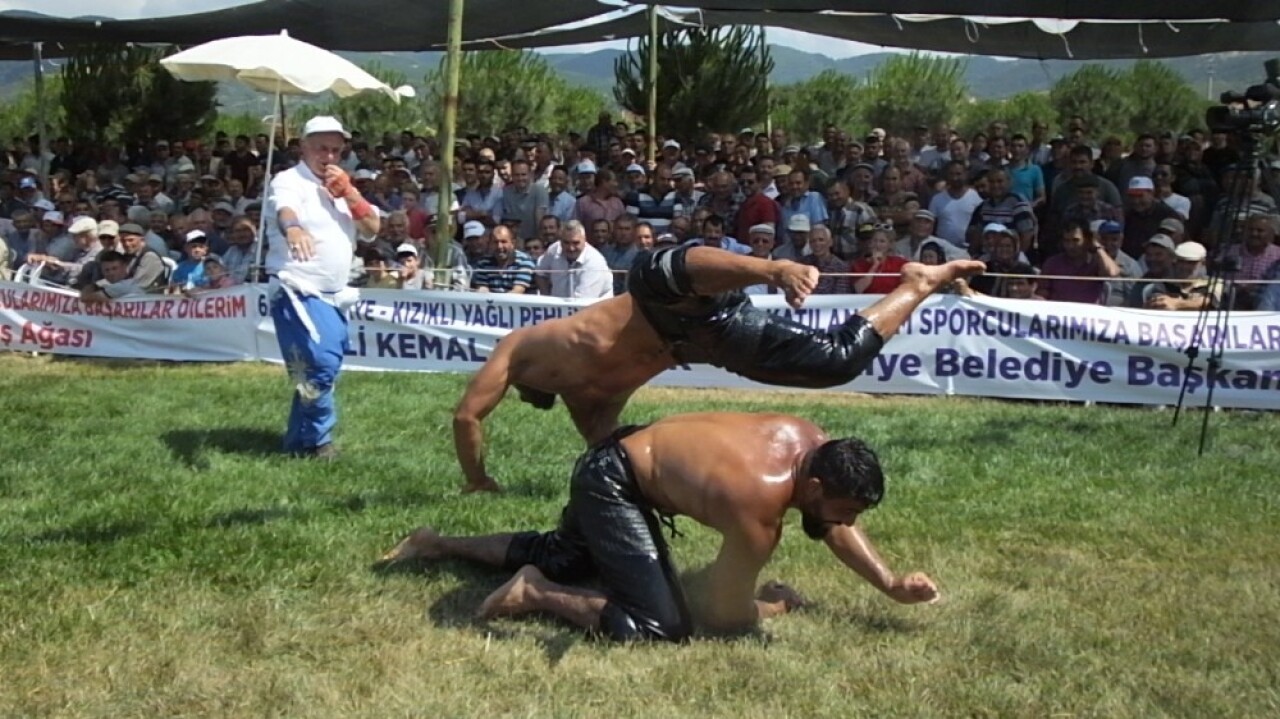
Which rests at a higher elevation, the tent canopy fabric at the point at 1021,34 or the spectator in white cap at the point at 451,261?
the tent canopy fabric at the point at 1021,34

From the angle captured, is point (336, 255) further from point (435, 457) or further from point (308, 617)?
point (308, 617)

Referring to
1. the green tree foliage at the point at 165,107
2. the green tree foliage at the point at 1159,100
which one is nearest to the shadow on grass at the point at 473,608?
the green tree foliage at the point at 165,107

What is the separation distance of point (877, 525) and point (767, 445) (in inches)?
71.3

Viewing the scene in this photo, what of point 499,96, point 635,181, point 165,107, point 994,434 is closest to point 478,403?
point 994,434

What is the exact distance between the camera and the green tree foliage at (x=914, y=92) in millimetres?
52125

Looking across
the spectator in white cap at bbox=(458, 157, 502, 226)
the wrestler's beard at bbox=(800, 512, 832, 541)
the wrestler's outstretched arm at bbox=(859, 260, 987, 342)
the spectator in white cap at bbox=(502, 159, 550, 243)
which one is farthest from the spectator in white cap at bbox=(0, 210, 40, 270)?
the wrestler's beard at bbox=(800, 512, 832, 541)

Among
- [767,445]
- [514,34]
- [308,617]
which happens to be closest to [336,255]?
[308,617]

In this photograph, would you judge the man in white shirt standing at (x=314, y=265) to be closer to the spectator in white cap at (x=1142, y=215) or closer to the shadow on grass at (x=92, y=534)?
the shadow on grass at (x=92, y=534)

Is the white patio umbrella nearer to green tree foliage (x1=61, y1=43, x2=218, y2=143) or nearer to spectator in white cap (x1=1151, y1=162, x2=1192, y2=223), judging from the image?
spectator in white cap (x1=1151, y1=162, x2=1192, y2=223)

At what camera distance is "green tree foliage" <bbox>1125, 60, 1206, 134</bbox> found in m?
48.1

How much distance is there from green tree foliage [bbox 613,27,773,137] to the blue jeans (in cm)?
1406

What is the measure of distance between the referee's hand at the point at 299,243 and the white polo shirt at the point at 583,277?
3832 mm

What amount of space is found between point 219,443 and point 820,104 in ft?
156

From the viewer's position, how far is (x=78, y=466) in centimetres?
758
